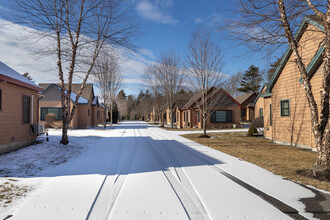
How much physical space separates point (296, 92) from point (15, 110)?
13576mm

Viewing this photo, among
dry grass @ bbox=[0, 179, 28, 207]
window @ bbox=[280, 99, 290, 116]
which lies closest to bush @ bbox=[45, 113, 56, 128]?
dry grass @ bbox=[0, 179, 28, 207]

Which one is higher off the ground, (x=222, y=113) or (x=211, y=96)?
(x=211, y=96)

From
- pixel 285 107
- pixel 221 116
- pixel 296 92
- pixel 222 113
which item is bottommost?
pixel 221 116

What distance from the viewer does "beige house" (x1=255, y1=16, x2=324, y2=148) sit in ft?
30.2

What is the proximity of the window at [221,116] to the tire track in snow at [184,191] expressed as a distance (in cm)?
2098

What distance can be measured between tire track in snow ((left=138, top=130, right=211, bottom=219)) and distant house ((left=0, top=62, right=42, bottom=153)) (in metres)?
6.67

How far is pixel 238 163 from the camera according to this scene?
7082 millimetres

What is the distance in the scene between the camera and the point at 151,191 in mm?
4391

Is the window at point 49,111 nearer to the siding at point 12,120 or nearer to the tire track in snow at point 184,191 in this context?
the siding at point 12,120

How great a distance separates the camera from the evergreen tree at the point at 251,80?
59188 millimetres

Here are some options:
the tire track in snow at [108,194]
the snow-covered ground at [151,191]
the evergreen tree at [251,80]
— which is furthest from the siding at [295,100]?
the evergreen tree at [251,80]

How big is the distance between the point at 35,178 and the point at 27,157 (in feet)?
9.68

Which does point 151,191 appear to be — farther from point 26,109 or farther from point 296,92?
point 296,92

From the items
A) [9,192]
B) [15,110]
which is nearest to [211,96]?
[15,110]
